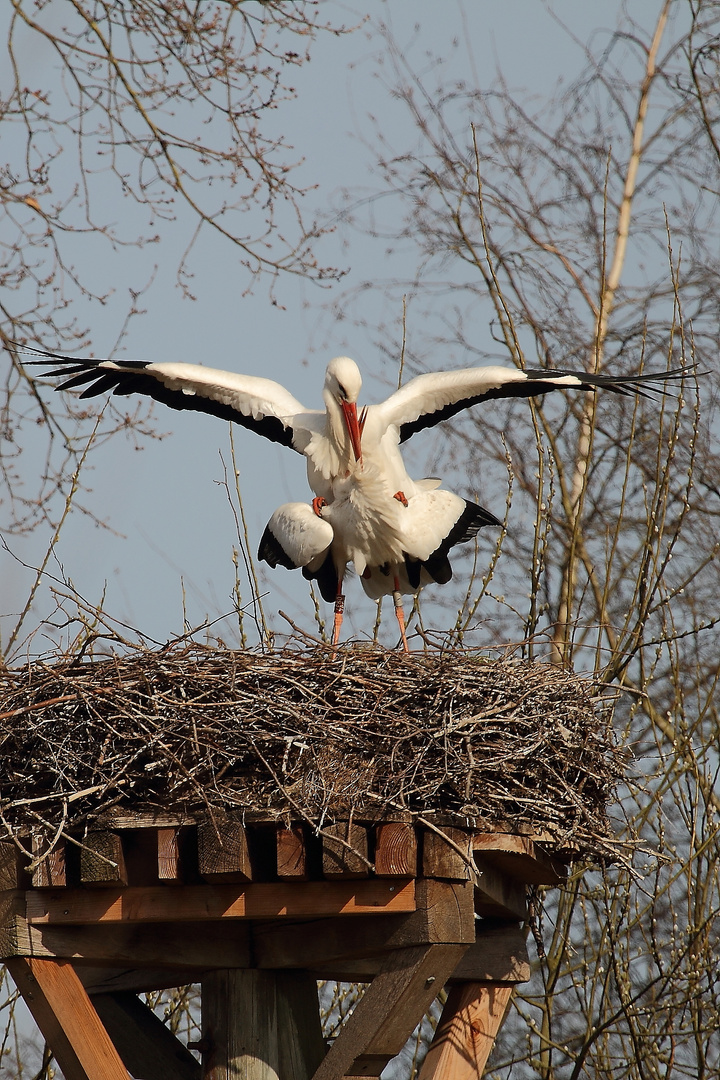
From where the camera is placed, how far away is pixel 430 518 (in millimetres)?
5984

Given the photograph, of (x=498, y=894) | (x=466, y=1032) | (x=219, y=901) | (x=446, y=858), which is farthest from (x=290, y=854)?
(x=466, y=1032)

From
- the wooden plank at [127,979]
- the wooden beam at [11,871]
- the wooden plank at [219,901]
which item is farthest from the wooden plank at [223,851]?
the wooden plank at [127,979]

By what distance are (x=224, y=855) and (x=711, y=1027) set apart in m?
2.86


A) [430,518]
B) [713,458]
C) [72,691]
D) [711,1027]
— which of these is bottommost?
[711,1027]

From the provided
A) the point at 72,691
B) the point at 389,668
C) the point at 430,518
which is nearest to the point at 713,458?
the point at 430,518

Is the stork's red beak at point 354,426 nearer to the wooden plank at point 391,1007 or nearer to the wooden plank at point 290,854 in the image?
Answer: the wooden plank at point 290,854

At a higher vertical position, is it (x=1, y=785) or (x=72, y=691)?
(x=72, y=691)

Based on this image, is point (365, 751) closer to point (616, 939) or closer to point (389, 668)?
point (389, 668)

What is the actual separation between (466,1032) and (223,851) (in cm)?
126

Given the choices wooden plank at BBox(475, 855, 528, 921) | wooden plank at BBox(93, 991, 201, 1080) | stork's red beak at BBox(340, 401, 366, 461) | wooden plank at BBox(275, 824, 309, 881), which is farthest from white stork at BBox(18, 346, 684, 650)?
wooden plank at BBox(275, 824, 309, 881)

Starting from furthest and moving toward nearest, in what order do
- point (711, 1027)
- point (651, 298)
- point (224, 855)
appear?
point (651, 298), point (711, 1027), point (224, 855)

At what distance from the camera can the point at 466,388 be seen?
19.4ft

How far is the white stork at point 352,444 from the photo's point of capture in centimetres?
578

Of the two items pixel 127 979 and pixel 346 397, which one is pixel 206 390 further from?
pixel 127 979
